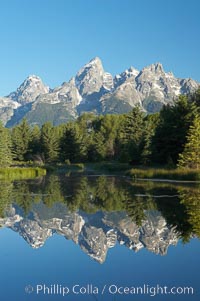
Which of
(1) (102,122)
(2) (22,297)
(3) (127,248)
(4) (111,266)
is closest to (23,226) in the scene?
(3) (127,248)

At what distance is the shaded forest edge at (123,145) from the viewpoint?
4912cm

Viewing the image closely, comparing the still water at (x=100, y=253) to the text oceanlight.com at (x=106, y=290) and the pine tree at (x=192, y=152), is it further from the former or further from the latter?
the pine tree at (x=192, y=152)

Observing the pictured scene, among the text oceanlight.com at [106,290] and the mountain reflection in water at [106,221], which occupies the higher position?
the mountain reflection in water at [106,221]

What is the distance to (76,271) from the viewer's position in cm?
999

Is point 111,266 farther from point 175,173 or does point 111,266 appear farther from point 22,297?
point 175,173

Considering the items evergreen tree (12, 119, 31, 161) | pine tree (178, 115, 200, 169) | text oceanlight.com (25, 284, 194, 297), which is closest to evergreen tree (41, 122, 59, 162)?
evergreen tree (12, 119, 31, 161)

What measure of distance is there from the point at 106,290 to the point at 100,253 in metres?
3.50

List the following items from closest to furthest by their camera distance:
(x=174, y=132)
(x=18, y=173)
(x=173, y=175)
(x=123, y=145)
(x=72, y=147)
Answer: (x=173, y=175) → (x=174, y=132) → (x=18, y=173) → (x=123, y=145) → (x=72, y=147)

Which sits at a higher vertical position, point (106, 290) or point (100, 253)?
point (100, 253)

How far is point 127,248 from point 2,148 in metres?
67.3

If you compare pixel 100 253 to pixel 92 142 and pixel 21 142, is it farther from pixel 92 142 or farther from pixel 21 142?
pixel 92 142

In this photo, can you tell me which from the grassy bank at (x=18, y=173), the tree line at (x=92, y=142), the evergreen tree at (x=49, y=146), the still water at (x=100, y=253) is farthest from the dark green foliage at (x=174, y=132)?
the evergreen tree at (x=49, y=146)

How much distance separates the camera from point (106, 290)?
8.52 meters

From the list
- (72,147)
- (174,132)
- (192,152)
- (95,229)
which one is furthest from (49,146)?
(95,229)
